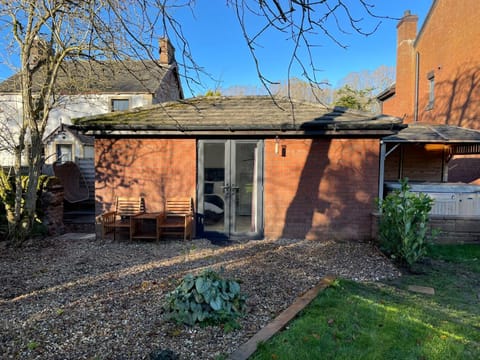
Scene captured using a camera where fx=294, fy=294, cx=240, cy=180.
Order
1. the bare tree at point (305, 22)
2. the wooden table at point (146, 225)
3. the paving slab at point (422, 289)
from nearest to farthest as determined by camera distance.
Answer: the bare tree at point (305, 22), the paving slab at point (422, 289), the wooden table at point (146, 225)

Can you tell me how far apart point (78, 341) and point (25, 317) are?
0.96 metres

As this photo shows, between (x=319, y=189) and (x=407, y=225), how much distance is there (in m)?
2.29

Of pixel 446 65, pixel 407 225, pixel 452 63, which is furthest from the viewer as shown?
pixel 446 65

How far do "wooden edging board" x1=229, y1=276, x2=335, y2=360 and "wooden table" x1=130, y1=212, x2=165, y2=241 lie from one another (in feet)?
13.2

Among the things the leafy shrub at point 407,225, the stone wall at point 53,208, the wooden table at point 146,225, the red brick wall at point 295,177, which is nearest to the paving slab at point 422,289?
the leafy shrub at point 407,225

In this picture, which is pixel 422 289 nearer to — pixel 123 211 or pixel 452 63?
pixel 123 211

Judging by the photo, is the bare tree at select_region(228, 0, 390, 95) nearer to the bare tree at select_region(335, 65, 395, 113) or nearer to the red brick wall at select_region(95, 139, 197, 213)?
the red brick wall at select_region(95, 139, 197, 213)

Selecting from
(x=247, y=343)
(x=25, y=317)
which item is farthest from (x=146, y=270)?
(x=247, y=343)

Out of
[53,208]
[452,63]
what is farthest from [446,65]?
[53,208]

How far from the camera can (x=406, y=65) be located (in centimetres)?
1675

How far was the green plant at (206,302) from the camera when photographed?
118 inches

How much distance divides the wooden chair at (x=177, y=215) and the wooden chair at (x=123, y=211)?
0.69 meters

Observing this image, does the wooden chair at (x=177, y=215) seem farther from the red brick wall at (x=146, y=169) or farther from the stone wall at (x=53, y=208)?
the stone wall at (x=53, y=208)

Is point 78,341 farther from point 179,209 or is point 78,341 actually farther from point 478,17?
point 478,17
